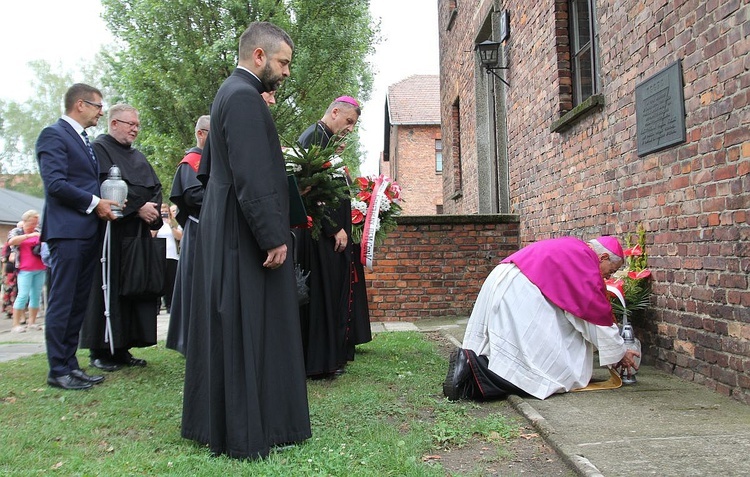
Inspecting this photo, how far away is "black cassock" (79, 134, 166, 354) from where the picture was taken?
5.48 meters

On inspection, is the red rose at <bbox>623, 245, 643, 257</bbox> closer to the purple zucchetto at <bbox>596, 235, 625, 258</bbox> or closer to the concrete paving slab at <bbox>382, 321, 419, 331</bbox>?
the purple zucchetto at <bbox>596, 235, 625, 258</bbox>

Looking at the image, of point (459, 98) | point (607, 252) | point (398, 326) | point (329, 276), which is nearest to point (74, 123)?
point (329, 276)

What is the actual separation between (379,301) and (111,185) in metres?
4.89

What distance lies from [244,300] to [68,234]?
2.32 metres

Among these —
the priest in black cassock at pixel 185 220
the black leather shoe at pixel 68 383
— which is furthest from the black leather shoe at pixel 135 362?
the black leather shoe at pixel 68 383

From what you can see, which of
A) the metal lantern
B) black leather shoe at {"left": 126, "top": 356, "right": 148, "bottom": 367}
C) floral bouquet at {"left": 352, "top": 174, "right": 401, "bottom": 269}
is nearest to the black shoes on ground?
black leather shoe at {"left": 126, "top": 356, "right": 148, "bottom": 367}

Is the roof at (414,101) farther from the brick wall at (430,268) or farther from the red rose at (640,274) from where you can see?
the red rose at (640,274)

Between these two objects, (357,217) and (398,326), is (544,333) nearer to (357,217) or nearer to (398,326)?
(357,217)

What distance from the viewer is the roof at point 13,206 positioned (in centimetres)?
3272

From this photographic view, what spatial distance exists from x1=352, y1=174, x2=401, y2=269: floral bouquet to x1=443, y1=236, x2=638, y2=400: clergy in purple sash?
5.13 feet

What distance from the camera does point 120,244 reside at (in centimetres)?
555

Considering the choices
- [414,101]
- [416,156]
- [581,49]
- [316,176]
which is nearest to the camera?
[316,176]

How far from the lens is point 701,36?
4.33m

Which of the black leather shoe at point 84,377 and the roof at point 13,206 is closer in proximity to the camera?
the black leather shoe at point 84,377
